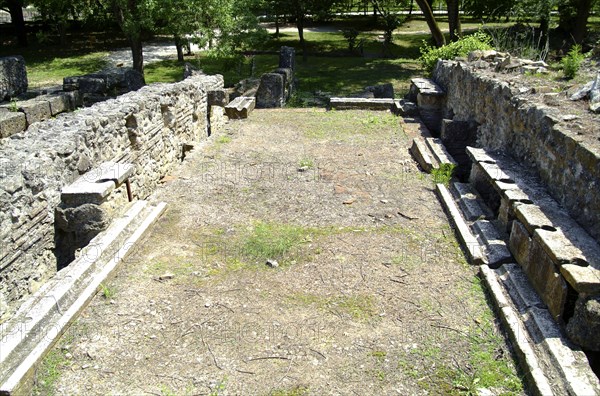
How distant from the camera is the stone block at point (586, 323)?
3.63 metres

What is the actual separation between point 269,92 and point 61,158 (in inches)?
300

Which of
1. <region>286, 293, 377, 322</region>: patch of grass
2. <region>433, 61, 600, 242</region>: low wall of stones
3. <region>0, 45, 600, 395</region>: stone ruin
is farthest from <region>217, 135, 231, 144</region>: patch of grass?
<region>286, 293, 377, 322</region>: patch of grass

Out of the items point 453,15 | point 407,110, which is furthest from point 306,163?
point 453,15

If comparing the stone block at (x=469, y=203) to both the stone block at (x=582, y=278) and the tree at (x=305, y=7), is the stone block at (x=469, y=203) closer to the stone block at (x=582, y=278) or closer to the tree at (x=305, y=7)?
the stone block at (x=582, y=278)

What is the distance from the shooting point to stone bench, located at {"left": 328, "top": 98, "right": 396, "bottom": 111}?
12156 mm

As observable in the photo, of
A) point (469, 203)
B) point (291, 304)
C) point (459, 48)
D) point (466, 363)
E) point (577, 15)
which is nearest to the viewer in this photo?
point (466, 363)

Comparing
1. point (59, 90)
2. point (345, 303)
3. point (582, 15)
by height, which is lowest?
point (345, 303)

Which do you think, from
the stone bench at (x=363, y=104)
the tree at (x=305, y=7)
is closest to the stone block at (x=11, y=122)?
the stone bench at (x=363, y=104)

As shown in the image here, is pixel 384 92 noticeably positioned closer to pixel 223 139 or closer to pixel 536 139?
pixel 223 139

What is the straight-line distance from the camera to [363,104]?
A: 40.4ft

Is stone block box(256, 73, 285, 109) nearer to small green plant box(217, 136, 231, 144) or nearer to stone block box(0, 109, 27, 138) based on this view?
small green plant box(217, 136, 231, 144)

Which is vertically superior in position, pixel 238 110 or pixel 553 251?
pixel 238 110

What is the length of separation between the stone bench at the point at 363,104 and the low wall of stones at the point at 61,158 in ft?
12.9

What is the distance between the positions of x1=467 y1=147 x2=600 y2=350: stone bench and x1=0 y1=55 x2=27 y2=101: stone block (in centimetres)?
1253
